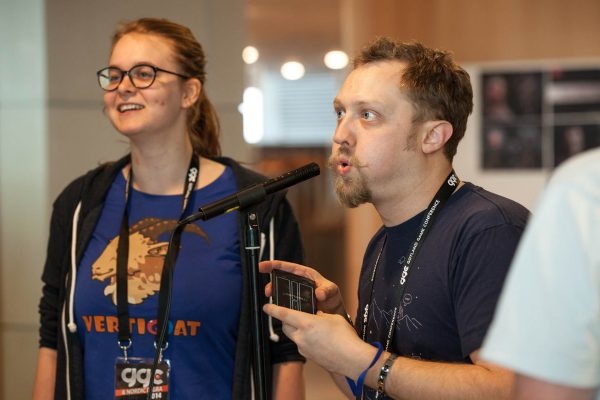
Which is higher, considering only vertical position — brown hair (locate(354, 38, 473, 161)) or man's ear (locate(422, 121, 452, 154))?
brown hair (locate(354, 38, 473, 161))

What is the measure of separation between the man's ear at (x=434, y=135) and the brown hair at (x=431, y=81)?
0.02 meters

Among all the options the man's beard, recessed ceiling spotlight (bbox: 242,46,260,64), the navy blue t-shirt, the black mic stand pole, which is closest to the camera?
the navy blue t-shirt

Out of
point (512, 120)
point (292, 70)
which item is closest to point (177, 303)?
point (512, 120)

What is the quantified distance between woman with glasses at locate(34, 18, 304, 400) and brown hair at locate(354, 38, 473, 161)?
56 cm

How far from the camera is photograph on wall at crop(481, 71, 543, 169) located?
4.83 meters

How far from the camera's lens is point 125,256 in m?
2.04

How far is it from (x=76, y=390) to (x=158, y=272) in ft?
1.21

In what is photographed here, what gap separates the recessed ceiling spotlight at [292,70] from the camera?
371 inches

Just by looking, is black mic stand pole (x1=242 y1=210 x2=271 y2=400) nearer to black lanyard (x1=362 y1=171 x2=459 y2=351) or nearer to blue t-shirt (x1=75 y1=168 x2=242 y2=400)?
black lanyard (x1=362 y1=171 x2=459 y2=351)

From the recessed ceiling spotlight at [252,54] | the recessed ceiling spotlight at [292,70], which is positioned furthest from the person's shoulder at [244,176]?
the recessed ceiling spotlight at [292,70]

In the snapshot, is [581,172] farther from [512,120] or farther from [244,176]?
[512,120]

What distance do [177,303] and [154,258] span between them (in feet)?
0.48

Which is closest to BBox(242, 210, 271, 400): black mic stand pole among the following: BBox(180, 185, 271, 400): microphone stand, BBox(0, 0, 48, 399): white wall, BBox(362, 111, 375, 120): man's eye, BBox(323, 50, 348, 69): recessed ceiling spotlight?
BBox(180, 185, 271, 400): microphone stand

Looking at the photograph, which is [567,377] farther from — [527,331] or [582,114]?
[582,114]
